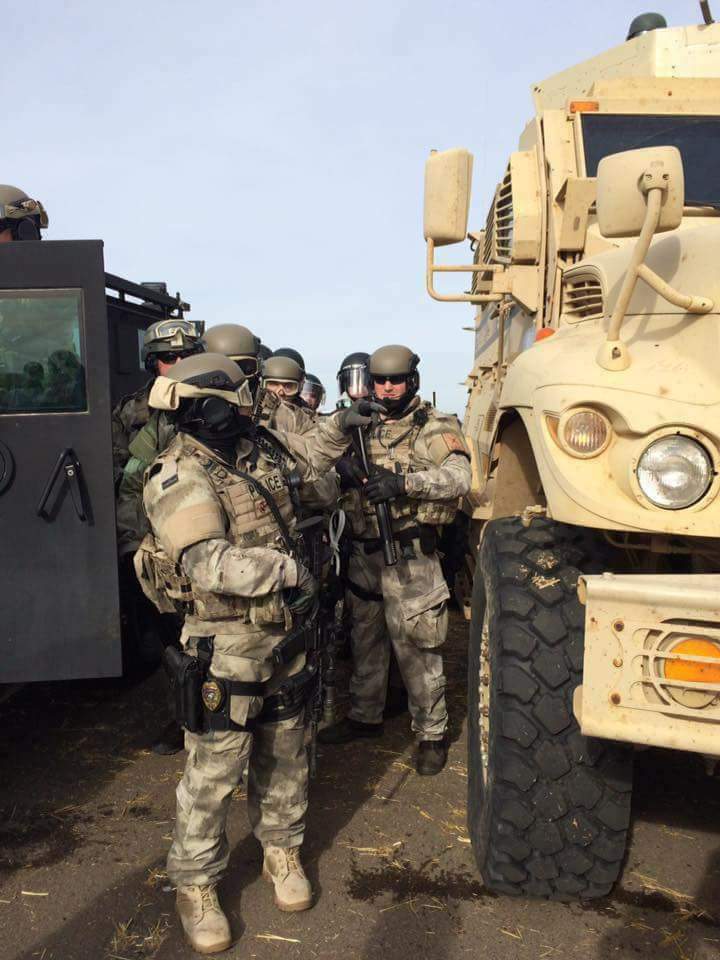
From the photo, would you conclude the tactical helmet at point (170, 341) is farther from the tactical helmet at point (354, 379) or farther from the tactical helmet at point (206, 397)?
the tactical helmet at point (206, 397)

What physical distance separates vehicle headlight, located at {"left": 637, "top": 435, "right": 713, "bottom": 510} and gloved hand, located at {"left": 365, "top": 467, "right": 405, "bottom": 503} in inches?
67.7

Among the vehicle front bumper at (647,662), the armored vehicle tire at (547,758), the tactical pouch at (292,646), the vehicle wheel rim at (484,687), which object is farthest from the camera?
the vehicle wheel rim at (484,687)

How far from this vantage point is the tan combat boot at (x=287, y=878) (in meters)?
3.05

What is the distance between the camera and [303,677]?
316 centimetres

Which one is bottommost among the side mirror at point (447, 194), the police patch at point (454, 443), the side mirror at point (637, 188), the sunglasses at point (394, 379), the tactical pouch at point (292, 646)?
the tactical pouch at point (292, 646)

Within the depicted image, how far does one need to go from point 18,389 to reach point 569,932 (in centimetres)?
269

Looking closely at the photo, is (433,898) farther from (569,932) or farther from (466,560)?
(466,560)

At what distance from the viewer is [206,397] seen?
2.98 meters

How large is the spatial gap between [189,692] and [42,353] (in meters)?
1.41

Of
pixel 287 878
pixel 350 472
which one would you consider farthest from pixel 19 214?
pixel 287 878

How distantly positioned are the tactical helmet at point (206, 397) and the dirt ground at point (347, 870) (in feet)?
5.34

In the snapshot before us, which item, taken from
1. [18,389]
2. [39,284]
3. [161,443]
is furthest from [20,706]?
[39,284]

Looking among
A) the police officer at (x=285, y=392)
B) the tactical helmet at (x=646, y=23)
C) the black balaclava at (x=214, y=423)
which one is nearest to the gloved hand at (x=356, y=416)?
the black balaclava at (x=214, y=423)

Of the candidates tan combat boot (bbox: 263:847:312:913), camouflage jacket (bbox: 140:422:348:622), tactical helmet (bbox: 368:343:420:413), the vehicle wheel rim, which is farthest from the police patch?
tan combat boot (bbox: 263:847:312:913)
